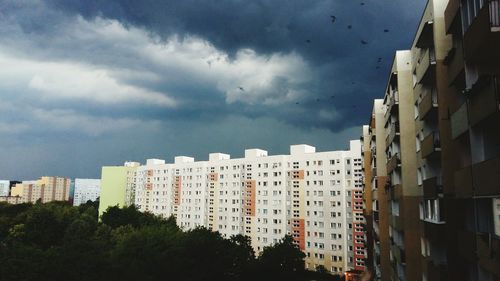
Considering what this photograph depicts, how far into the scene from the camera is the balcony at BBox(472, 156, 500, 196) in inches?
394

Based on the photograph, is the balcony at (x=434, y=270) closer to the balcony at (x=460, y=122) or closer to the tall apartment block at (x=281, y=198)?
the balcony at (x=460, y=122)

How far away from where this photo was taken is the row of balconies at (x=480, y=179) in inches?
397

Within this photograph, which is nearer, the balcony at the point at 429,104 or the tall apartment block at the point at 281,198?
the balcony at the point at 429,104

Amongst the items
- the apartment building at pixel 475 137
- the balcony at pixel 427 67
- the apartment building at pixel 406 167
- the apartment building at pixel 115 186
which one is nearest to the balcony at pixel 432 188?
the apartment building at pixel 475 137

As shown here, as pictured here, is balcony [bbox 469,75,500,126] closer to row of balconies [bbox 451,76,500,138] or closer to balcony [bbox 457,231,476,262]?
row of balconies [bbox 451,76,500,138]

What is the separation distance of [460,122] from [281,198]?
260ft

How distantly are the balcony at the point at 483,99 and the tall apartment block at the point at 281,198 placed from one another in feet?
231

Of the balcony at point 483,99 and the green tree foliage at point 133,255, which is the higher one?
the balcony at point 483,99

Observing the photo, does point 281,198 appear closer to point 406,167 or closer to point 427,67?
point 406,167

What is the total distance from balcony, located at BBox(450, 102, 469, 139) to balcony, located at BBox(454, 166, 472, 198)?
1.43m

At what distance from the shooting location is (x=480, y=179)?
11.2 metres

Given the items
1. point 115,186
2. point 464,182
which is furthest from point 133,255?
point 115,186

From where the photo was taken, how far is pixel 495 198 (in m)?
10.8

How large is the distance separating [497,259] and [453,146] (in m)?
7.05
